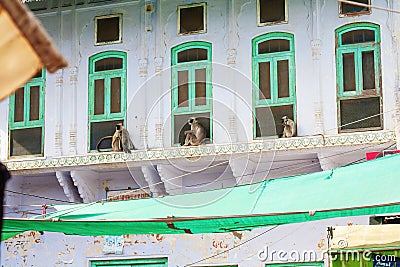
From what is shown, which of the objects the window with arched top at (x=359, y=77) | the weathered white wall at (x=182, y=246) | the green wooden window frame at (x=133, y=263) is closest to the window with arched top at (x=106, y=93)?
the weathered white wall at (x=182, y=246)

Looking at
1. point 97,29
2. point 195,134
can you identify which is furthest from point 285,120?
point 97,29

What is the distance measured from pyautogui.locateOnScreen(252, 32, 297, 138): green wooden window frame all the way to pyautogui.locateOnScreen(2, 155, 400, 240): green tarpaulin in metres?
3.07

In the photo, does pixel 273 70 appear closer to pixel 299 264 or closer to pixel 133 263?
pixel 299 264

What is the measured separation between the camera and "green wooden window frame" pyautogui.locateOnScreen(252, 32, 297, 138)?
43.4ft

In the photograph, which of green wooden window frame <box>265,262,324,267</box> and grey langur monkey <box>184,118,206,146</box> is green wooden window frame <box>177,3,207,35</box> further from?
green wooden window frame <box>265,262,324,267</box>

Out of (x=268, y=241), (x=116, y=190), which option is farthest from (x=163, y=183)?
(x=268, y=241)

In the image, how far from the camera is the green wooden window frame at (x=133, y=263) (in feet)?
44.6

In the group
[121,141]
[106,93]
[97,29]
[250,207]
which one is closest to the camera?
[250,207]

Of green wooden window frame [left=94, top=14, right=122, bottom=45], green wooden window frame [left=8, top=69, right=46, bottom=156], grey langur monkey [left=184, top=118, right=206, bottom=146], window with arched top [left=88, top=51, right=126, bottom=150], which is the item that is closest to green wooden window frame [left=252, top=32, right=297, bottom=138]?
grey langur monkey [left=184, top=118, right=206, bottom=146]

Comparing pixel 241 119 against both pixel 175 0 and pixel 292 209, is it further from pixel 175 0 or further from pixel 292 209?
pixel 292 209

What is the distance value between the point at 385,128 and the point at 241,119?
Result: 212cm

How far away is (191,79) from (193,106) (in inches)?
17.4

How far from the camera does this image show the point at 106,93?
14.2 meters

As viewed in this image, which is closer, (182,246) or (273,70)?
(273,70)
